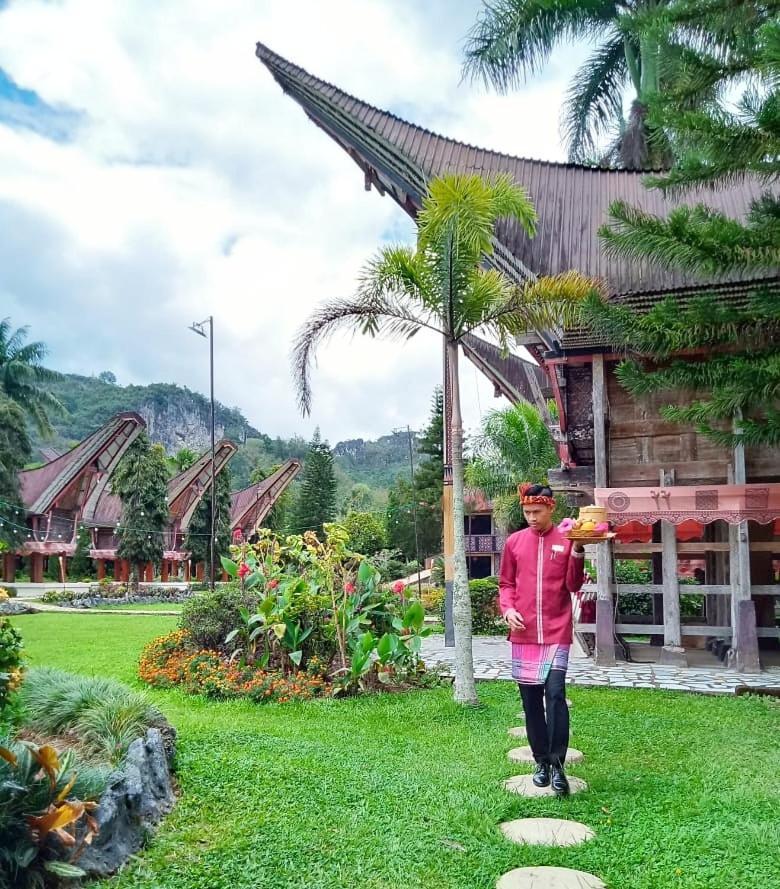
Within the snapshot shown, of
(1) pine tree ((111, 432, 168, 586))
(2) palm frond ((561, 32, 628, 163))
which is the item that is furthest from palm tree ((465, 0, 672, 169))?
(1) pine tree ((111, 432, 168, 586))

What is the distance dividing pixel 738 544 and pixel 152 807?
7.07 m

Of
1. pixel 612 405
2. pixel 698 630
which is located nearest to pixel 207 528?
pixel 612 405

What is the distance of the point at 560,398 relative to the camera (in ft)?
30.1

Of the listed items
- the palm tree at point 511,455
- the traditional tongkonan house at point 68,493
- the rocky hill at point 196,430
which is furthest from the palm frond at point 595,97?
the rocky hill at point 196,430

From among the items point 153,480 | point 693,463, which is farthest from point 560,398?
point 153,480

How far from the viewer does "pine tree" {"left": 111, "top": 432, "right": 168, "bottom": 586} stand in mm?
24891

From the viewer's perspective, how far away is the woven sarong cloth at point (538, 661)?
391 cm

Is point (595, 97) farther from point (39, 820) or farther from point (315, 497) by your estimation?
point (315, 497)

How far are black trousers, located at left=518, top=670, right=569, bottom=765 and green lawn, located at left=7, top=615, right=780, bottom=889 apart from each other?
0.26 meters

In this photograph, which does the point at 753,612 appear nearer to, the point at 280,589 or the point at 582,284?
the point at 582,284

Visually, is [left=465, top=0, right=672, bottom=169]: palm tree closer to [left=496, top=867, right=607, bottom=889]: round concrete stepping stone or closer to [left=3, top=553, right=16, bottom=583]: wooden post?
[left=496, top=867, right=607, bottom=889]: round concrete stepping stone

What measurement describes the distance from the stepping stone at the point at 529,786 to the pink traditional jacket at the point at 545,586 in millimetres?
747

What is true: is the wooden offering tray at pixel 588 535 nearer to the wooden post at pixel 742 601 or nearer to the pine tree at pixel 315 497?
the wooden post at pixel 742 601

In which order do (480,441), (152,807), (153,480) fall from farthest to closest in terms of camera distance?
(153,480)
(480,441)
(152,807)
